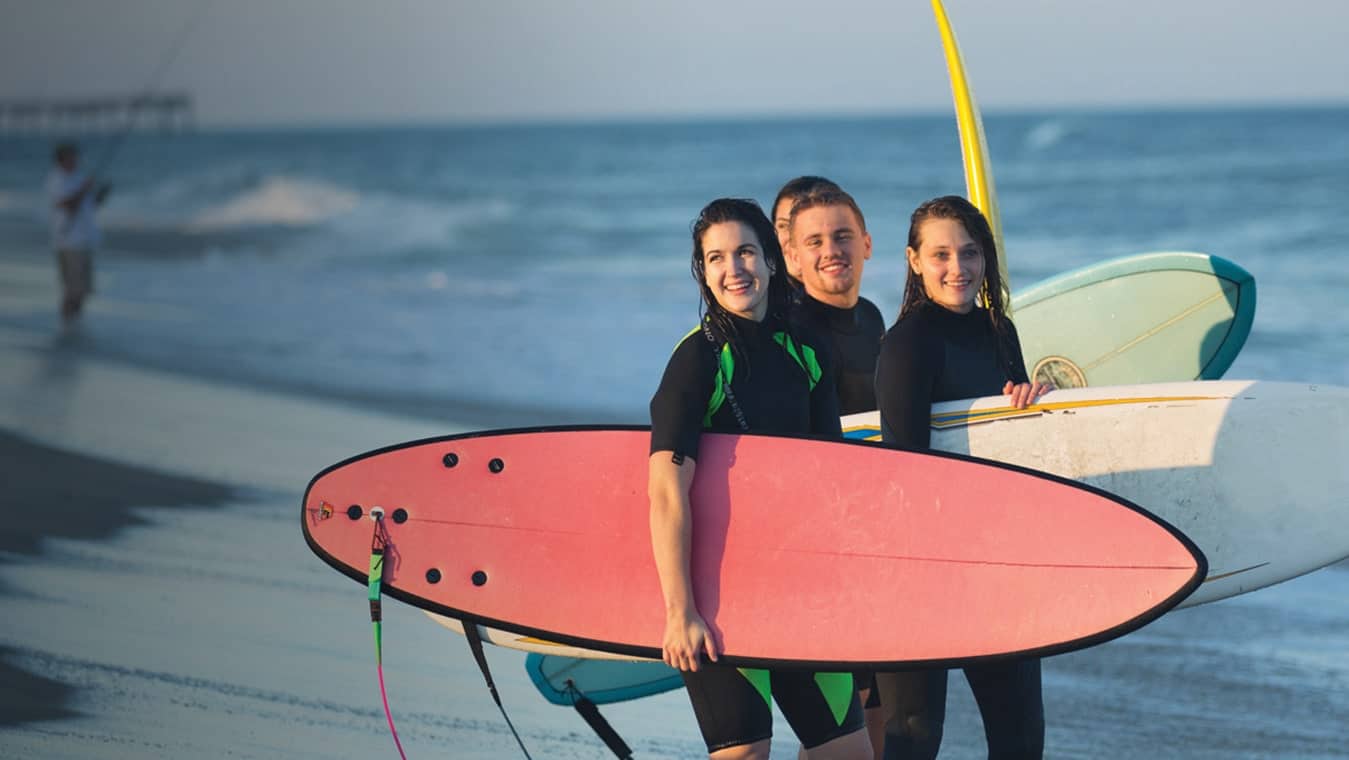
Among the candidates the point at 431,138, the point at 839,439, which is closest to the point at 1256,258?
the point at 839,439

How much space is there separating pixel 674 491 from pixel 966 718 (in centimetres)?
186

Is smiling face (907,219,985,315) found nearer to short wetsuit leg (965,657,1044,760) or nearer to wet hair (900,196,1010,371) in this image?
wet hair (900,196,1010,371)

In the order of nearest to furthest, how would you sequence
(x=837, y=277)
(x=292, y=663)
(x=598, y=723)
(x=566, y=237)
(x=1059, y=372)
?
(x=837, y=277), (x=598, y=723), (x=292, y=663), (x=1059, y=372), (x=566, y=237)

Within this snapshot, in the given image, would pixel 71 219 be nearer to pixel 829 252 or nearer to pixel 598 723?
pixel 598 723

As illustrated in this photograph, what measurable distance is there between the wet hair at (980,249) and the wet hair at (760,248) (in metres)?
0.37

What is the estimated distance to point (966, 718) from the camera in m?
3.99

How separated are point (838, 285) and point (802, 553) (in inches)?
27.2

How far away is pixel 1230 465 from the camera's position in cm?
332

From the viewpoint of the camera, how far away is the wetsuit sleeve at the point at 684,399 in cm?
246

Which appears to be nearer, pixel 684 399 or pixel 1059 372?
pixel 684 399

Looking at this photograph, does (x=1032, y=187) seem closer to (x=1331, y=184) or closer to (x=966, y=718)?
(x=1331, y=184)

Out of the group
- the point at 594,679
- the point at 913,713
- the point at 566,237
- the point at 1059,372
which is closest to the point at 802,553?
the point at 913,713

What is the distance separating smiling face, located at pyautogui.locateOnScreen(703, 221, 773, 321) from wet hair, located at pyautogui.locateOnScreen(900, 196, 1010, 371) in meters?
0.45

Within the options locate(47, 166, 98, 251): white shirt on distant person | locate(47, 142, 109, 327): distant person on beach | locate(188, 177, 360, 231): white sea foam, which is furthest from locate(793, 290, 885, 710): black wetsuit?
locate(188, 177, 360, 231): white sea foam
